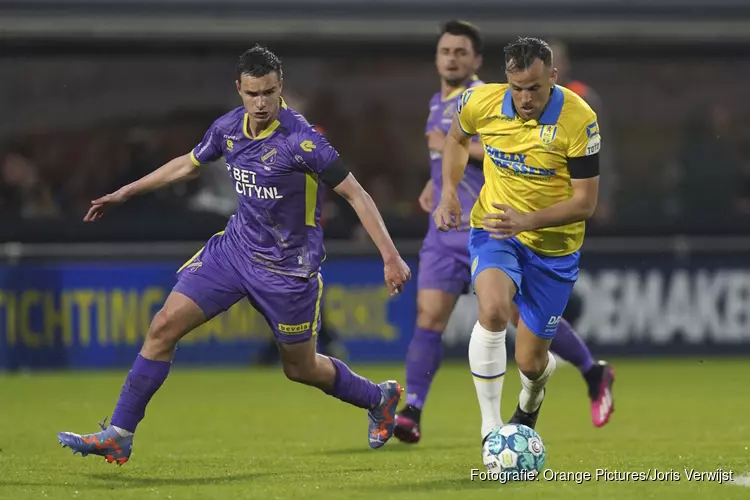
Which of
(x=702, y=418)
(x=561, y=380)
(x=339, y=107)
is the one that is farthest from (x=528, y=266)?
(x=339, y=107)

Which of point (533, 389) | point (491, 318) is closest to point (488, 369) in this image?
point (491, 318)

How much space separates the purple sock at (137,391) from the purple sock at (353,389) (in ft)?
3.65

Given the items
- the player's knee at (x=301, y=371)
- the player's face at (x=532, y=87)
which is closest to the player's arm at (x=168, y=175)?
the player's knee at (x=301, y=371)

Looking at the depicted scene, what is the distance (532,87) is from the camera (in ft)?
24.7

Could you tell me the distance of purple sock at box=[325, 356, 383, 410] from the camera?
8391mm

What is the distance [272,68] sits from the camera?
762 cm

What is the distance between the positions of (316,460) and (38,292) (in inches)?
251

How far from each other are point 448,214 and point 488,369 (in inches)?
33.0

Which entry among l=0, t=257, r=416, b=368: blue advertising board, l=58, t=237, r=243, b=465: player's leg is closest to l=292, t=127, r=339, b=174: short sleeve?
l=58, t=237, r=243, b=465: player's leg

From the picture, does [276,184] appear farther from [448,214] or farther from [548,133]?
[548,133]

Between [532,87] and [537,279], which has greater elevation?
[532,87]

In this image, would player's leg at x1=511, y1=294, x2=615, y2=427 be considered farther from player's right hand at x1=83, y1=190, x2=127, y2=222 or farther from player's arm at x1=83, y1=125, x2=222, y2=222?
player's right hand at x1=83, y1=190, x2=127, y2=222

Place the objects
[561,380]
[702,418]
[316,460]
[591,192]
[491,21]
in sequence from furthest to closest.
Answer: [491,21] < [561,380] < [702,418] < [316,460] < [591,192]

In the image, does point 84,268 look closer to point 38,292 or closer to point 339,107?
point 38,292
